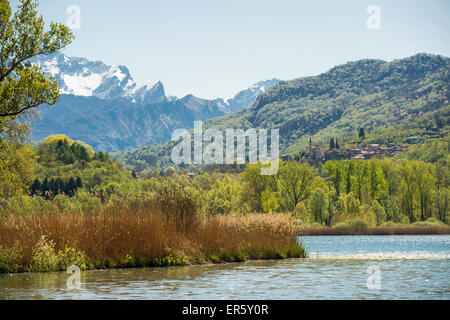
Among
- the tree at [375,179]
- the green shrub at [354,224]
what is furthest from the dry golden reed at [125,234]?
the tree at [375,179]

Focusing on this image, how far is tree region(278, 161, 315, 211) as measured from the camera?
8995 centimetres

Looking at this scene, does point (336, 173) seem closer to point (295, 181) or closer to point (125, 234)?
point (295, 181)

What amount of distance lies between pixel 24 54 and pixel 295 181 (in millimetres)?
71390

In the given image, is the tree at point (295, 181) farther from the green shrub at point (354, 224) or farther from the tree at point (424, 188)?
the tree at point (424, 188)

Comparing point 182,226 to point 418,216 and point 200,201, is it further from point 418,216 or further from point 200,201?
point 418,216

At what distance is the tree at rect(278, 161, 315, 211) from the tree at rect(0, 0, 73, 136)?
69.0 m

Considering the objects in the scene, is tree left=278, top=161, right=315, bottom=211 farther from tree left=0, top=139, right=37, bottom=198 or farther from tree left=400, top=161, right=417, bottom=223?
tree left=0, top=139, right=37, bottom=198

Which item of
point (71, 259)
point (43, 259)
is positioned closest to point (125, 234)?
point (71, 259)

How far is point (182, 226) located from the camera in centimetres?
2266

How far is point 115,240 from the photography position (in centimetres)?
2039

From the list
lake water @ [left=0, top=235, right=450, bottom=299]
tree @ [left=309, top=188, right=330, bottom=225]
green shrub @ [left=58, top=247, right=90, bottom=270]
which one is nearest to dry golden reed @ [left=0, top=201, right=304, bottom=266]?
green shrub @ [left=58, top=247, right=90, bottom=270]

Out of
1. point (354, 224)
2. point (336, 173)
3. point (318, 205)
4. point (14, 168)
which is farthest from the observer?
point (336, 173)

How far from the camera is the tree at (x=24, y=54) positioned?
2208 cm
